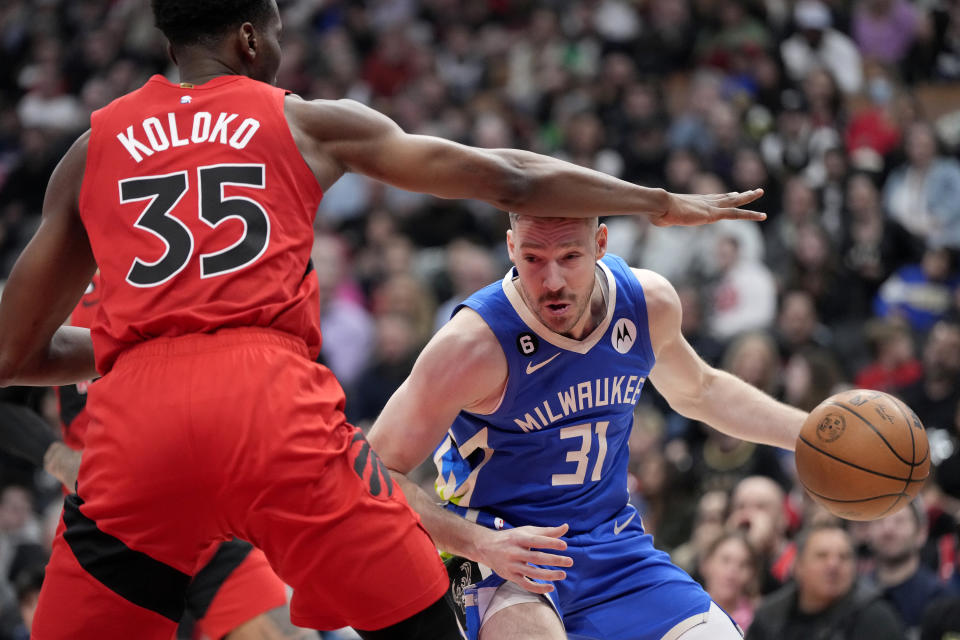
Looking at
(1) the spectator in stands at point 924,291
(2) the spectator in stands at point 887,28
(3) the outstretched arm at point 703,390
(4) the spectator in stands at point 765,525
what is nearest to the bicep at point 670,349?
(3) the outstretched arm at point 703,390

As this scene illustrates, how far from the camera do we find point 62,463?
4.38 m

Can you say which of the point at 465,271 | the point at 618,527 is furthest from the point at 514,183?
the point at 465,271

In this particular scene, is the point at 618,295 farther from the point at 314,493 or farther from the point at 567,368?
the point at 314,493

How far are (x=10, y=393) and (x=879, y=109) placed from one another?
958 centimetres

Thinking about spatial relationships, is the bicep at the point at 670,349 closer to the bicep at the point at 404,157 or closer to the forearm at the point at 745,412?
the forearm at the point at 745,412

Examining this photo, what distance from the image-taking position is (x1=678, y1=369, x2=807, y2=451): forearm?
14.9 ft

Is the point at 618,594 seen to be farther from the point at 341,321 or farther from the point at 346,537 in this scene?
the point at 341,321

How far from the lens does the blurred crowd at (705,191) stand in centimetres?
713

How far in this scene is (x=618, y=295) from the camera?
14.3ft

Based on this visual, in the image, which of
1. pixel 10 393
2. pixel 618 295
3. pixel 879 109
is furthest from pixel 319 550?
pixel 879 109

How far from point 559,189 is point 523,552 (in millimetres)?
1077

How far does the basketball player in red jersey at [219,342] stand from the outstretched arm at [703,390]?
1.28m

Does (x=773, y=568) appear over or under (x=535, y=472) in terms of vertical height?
under

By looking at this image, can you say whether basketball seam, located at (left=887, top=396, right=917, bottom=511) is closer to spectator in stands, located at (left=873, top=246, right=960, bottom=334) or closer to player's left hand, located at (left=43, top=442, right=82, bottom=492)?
player's left hand, located at (left=43, top=442, right=82, bottom=492)
